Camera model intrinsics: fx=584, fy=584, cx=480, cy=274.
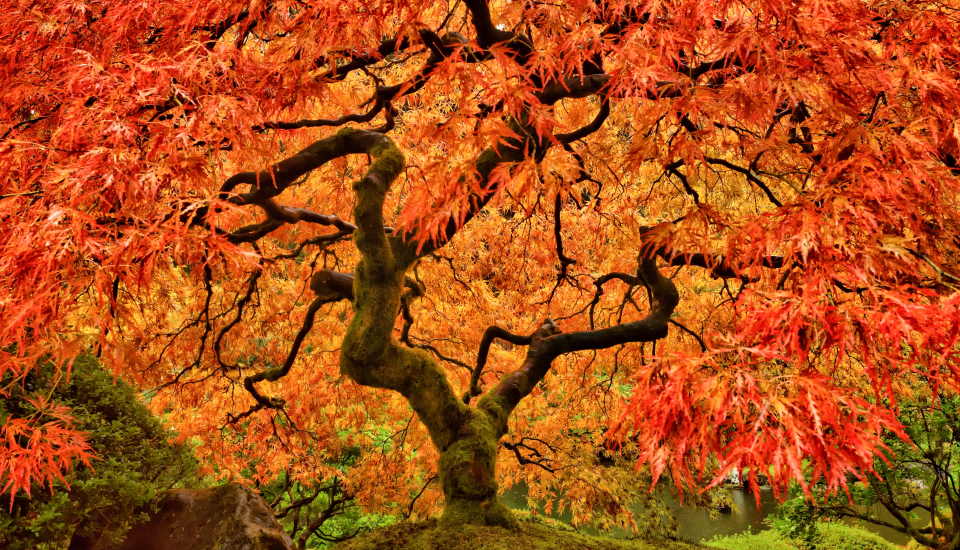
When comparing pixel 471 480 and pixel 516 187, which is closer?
pixel 471 480

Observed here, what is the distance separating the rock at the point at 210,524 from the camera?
370 centimetres

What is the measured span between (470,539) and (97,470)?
203 centimetres

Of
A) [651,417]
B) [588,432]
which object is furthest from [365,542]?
[588,432]

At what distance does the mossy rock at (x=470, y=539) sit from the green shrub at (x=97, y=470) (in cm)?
129

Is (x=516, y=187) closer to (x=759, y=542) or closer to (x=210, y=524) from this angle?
(x=210, y=524)

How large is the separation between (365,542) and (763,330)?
243 cm

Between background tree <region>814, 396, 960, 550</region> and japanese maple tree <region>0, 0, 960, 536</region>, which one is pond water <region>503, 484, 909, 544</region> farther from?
japanese maple tree <region>0, 0, 960, 536</region>

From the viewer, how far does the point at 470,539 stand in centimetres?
290

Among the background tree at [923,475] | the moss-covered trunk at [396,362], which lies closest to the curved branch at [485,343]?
the moss-covered trunk at [396,362]

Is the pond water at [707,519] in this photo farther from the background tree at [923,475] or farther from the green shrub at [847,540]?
the background tree at [923,475]

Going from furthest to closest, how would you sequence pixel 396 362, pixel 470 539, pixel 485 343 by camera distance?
1. pixel 485 343
2. pixel 396 362
3. pixel 470 539

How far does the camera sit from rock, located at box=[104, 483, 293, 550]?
370cm

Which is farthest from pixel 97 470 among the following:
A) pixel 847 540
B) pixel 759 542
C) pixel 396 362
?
pixel 759 542

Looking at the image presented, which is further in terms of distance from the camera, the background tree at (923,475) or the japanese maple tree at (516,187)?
the background tree at (923,475)
